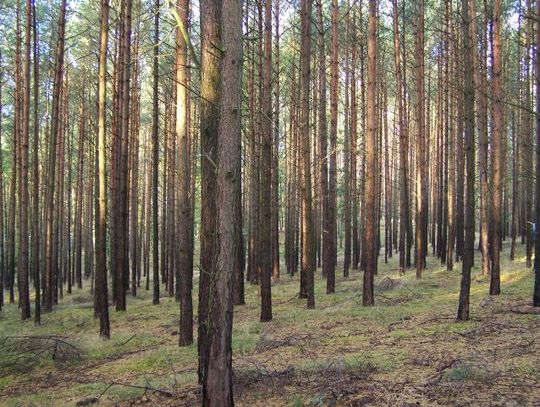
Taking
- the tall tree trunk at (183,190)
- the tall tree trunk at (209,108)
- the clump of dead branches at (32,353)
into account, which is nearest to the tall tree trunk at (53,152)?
A: the clump of dead branches at (32,353)

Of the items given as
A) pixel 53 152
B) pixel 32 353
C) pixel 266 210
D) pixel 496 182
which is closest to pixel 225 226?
pixel 266 210

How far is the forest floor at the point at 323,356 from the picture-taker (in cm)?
532

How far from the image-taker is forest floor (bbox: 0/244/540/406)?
5.32m

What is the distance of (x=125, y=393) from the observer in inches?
253

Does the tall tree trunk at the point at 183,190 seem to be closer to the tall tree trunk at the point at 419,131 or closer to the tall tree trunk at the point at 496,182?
the tall tree trunk at the point at 496,182

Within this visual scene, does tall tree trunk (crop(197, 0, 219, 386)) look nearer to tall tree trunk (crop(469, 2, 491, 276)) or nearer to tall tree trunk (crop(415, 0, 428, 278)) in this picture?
tall tree trunk (crop(469, 2, 491, 276))

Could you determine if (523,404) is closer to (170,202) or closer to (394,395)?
(394,395)

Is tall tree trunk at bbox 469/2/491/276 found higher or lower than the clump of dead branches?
higher

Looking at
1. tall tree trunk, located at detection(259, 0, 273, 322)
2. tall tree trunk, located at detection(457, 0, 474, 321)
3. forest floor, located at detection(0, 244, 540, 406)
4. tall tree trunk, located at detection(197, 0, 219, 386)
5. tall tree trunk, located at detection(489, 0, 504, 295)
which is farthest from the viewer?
tall tree trunk, located at detection(489, 0, 504, 295)

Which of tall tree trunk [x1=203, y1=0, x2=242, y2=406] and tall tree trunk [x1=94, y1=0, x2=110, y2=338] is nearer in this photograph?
tall tree trunk [x1=203, y1=0, x2=242, y2=406]

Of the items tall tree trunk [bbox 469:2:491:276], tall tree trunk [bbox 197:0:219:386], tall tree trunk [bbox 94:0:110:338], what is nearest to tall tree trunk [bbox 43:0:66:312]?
tall tree trunk [bbox 94:0:110:338]

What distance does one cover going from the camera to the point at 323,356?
7.31 metres

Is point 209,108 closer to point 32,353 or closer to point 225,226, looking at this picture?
point 225,226

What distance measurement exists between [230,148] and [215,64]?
117 centimetres
